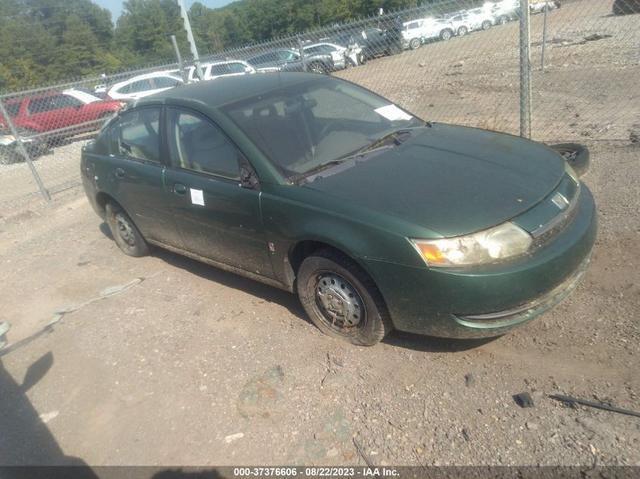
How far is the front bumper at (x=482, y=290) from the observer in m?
2.74

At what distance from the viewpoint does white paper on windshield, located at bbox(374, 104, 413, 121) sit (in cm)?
420

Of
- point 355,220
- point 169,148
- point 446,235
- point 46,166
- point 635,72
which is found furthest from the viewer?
point 46,166

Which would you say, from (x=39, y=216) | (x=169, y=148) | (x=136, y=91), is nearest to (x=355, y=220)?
(x=169, y=148)

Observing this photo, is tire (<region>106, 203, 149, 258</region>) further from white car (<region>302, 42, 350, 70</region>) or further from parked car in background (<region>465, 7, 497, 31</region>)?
parked car in background (<region>465, 7, 497, 31</region>)

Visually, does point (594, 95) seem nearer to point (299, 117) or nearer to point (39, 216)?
point (299, 117)

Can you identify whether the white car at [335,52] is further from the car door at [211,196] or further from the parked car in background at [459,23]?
the car door at [211,196]

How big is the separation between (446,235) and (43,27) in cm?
7301

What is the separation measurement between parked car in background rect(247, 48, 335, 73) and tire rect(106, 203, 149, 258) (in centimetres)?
609

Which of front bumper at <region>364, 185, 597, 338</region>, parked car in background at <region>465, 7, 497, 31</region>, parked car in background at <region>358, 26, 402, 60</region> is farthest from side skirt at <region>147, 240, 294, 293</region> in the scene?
parked car in background at <region>465, 7, 497, 31</region>

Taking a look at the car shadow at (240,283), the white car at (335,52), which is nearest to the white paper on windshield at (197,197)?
the car shadow at (240,283)

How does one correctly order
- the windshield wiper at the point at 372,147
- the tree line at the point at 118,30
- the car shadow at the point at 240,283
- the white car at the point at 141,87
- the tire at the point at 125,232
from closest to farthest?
the windshield wiper at the point at 372,147, the car shadow at the point at 240,283, the tire at the point at 125,232, the white car at the point at 141,87, the tree line at the point at 118,30

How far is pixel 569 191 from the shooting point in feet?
10.8

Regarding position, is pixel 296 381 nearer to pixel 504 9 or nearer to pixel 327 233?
pixel 327 233

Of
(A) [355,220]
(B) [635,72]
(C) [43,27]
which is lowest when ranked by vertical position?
(B) [635,72]
